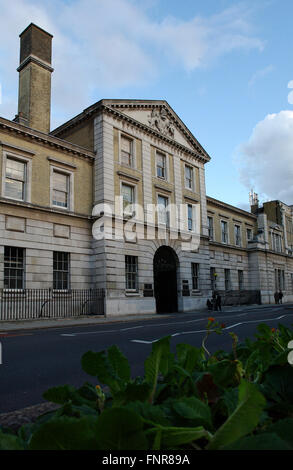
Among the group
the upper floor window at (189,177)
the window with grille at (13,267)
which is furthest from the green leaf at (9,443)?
the upper floor window at (189,177)

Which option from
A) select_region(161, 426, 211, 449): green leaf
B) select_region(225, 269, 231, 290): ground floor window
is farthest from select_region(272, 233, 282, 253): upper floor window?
select_region(161, 426, 211, 449): green leaf

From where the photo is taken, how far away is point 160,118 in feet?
89.6

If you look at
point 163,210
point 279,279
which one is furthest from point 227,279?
point 163,210

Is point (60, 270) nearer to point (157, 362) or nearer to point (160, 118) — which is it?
point (160, 118)

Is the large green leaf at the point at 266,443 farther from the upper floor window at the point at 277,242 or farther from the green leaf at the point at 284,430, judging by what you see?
the upper floor window at the point at 277,242

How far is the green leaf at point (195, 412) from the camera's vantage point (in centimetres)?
75

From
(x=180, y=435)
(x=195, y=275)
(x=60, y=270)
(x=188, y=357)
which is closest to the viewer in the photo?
(x=180, y=435)

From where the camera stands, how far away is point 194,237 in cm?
2834

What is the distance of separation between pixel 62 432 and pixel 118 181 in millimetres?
22795

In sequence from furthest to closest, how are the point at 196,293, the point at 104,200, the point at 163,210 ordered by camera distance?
the point at 196,293 < the point at 163,210 < the point at 104,200

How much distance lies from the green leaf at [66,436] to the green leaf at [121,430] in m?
0.02

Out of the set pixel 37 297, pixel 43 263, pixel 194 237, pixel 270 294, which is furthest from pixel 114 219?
pixel 270 294

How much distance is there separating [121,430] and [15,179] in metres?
19.7
